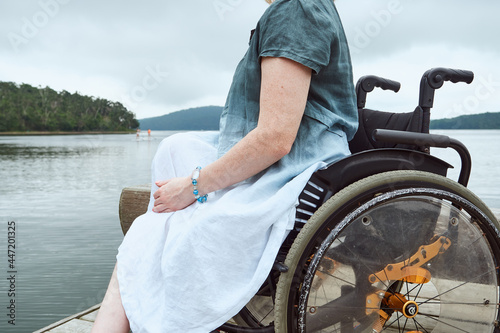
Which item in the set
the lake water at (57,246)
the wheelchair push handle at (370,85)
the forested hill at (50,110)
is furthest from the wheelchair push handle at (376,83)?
the forested hill at (50,110)

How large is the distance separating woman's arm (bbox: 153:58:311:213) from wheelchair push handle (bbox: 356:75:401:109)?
0.88 m

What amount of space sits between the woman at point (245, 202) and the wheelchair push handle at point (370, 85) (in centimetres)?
74

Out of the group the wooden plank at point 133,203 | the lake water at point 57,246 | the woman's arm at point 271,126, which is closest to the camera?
the woman's arm at point 271,126

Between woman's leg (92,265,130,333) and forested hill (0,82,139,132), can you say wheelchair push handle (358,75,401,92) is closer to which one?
woman's leg (92,265,130,333)

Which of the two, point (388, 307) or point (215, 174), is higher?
point (215, 174)

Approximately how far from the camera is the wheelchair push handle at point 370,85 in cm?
199

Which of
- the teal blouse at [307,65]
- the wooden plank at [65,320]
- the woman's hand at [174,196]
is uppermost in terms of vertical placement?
the teal blouse at [307,65]

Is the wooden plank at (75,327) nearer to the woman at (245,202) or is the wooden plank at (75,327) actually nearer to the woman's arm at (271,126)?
the woman at (245,202)

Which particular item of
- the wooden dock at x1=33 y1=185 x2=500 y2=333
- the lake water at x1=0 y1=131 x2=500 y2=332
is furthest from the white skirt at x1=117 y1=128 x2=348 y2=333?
the lake water at x1=0 y1=131 x2=500 y2=332

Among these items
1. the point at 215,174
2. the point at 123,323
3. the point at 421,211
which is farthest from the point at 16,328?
the point at 421,211

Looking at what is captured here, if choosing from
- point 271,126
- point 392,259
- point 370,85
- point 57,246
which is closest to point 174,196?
point 271,126

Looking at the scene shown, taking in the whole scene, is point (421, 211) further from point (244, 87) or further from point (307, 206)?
point (244, 87)

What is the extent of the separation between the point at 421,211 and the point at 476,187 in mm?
8861

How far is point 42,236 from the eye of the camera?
17.4 ft
